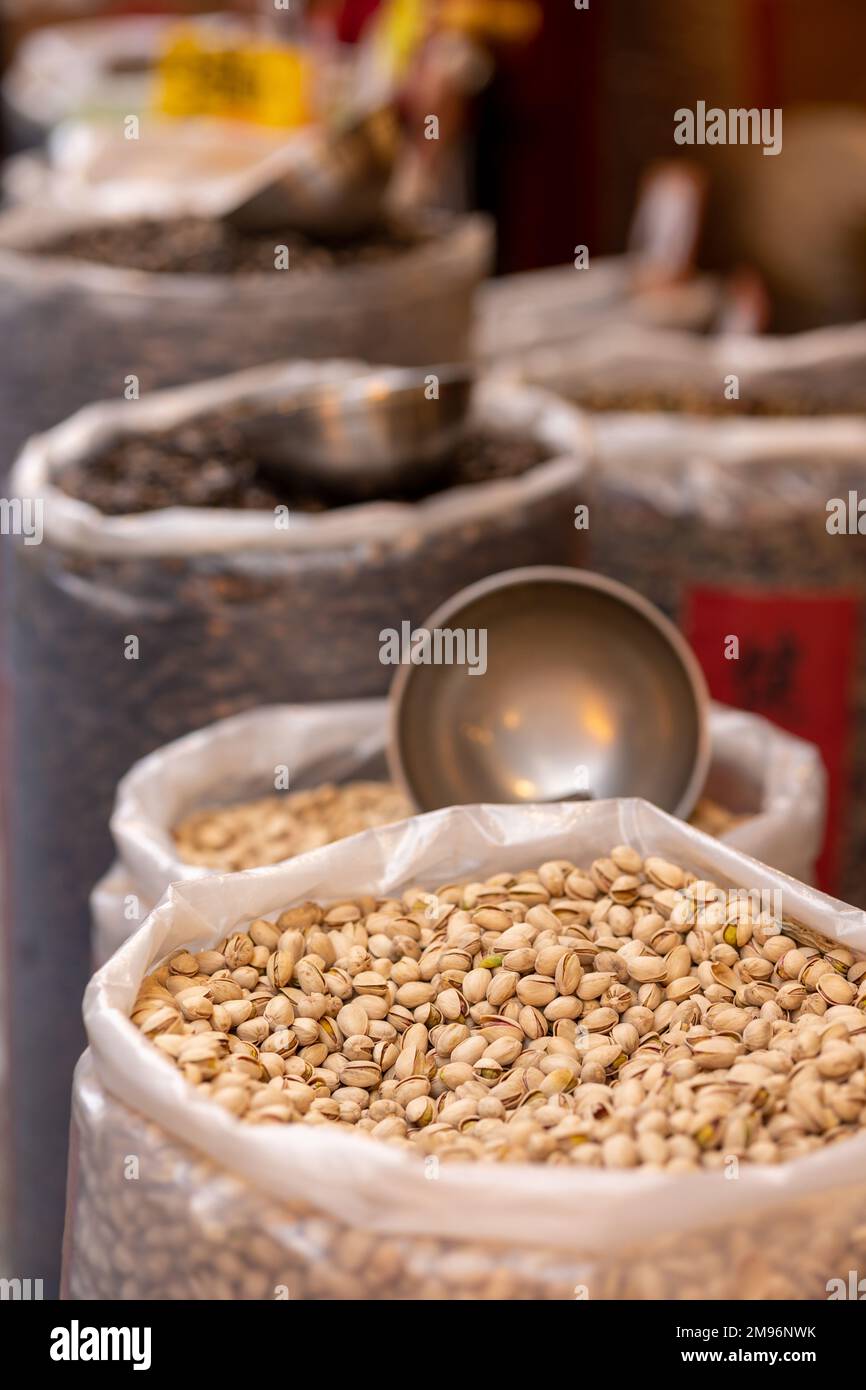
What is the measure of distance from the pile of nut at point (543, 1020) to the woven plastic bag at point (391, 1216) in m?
0.03

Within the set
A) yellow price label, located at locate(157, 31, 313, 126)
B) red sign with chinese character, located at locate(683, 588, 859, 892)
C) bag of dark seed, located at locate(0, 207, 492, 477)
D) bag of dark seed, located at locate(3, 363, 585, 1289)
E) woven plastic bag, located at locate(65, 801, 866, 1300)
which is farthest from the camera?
yellow price label, located at locate(157, 31, 313, 126)

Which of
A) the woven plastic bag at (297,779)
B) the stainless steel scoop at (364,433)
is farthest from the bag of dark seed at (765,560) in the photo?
the woven plastic bag at (297,779)

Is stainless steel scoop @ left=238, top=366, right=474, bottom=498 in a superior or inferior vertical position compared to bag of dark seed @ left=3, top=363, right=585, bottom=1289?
superior

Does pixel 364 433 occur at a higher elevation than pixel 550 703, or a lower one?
higher

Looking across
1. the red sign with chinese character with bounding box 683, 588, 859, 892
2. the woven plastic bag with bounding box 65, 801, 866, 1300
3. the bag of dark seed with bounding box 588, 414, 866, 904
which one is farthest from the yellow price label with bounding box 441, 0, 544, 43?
the woven plastic bag with bounding box 65, 801, 866, 1300

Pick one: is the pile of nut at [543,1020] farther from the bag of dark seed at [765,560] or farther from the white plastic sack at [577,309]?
the white plastic sack at [577,309]

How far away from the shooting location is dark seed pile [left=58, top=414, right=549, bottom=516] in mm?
1372

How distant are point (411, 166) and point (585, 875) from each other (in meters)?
1.87

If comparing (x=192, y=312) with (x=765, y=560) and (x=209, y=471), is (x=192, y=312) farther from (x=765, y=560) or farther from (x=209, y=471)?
(x=765, y=560)

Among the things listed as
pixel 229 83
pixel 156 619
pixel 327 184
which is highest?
pixel 229 83

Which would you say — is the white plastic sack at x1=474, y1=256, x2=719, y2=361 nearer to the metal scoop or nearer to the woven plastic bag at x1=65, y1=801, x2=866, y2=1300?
the metal scoop

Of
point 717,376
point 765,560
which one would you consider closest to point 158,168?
point 717,376

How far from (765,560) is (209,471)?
1.95ft

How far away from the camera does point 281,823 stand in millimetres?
1117
